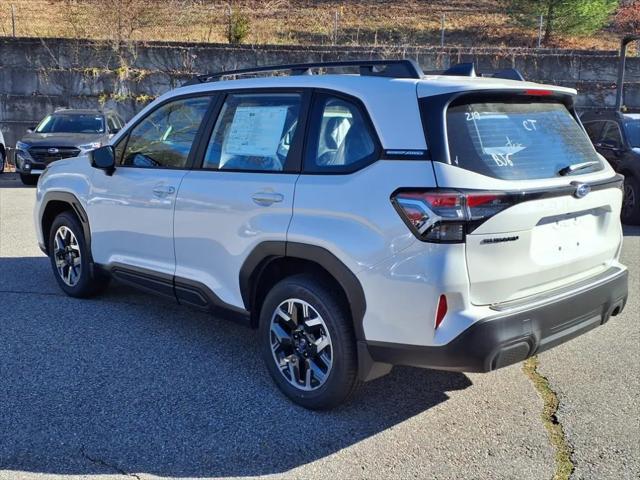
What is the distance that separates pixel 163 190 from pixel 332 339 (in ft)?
5.98

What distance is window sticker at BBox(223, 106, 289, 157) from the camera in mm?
4070

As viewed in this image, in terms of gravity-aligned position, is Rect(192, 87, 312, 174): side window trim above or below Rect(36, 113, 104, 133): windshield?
above

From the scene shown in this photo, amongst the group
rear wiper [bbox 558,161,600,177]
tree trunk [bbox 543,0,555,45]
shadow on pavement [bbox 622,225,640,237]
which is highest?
tree trunk [bbox 543,0,555,45]

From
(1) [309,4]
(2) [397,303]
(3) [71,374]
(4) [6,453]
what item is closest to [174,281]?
(3) [71,374]

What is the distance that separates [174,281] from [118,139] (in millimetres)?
1390

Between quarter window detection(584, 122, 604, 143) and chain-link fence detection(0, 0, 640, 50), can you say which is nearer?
quarter window detection(584, 122, 604, 143)

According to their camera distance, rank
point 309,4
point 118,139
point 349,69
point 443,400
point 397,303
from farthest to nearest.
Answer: point 309,4, point 118,139, point 349,69, point 443,400, point 397,303

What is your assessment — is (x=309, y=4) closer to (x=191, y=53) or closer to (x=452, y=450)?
(x=191, y=53)

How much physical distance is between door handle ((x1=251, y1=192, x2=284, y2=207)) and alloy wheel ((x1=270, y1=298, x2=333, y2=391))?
0.59 m

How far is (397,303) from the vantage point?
328 centimetres

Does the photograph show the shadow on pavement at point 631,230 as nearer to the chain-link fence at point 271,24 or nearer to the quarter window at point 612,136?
the quarter window at point 612,136

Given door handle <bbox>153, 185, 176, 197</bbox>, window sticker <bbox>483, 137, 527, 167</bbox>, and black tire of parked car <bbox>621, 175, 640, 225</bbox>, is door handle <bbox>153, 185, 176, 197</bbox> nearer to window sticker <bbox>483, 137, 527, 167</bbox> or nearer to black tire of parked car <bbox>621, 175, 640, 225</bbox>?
window sticker <bbox>483, 137, 527, 167</bbox>

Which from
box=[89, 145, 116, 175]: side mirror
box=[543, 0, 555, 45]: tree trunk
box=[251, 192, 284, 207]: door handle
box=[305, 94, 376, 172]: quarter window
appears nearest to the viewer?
box=[305, 94, 376, 172]: quarter window

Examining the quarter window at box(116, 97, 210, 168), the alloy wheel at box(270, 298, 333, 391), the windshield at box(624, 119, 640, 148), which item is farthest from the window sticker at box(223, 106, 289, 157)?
the windshield at box(624, 119, 640, 148)
